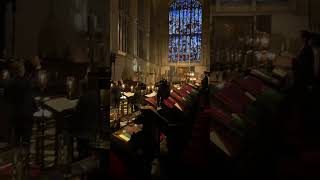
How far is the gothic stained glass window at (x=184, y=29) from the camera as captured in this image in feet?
127

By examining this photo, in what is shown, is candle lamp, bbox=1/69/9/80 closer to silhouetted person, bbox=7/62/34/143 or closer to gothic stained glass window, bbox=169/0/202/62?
silhouetted person, bbox=7/62/34/143

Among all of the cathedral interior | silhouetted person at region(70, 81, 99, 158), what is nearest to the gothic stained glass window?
the cathedral interior

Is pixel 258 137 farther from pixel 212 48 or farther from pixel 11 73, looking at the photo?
pixel 212 48

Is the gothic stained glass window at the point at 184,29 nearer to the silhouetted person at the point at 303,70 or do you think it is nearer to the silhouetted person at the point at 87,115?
the silhouetted person at the point at 303,70

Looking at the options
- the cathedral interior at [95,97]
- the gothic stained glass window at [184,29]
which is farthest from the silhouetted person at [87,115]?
the gothic stained glass window at [184,29]

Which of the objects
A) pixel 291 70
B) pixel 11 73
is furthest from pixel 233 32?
pixel 11 73

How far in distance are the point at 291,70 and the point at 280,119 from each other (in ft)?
0.55

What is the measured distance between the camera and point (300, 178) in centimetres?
129

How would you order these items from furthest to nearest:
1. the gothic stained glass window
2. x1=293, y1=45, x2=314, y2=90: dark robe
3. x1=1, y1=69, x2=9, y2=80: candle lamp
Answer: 1. the gothic stained glass window
2. x1=293, y1=45, x2=314, y2=90: dark robe
3. x1=1, y1=69, x2=9, y2=80: candle lamp

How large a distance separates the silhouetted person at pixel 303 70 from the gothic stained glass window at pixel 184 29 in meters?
37.3

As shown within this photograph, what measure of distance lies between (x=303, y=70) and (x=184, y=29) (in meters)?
38.1

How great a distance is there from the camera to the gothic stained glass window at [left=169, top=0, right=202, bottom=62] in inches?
1519

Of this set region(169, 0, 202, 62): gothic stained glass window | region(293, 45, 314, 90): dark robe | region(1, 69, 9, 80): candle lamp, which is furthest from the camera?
region(169, 0, 202, 62): gothic stained glass window

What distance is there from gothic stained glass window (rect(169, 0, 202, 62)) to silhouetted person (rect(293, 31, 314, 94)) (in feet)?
122
